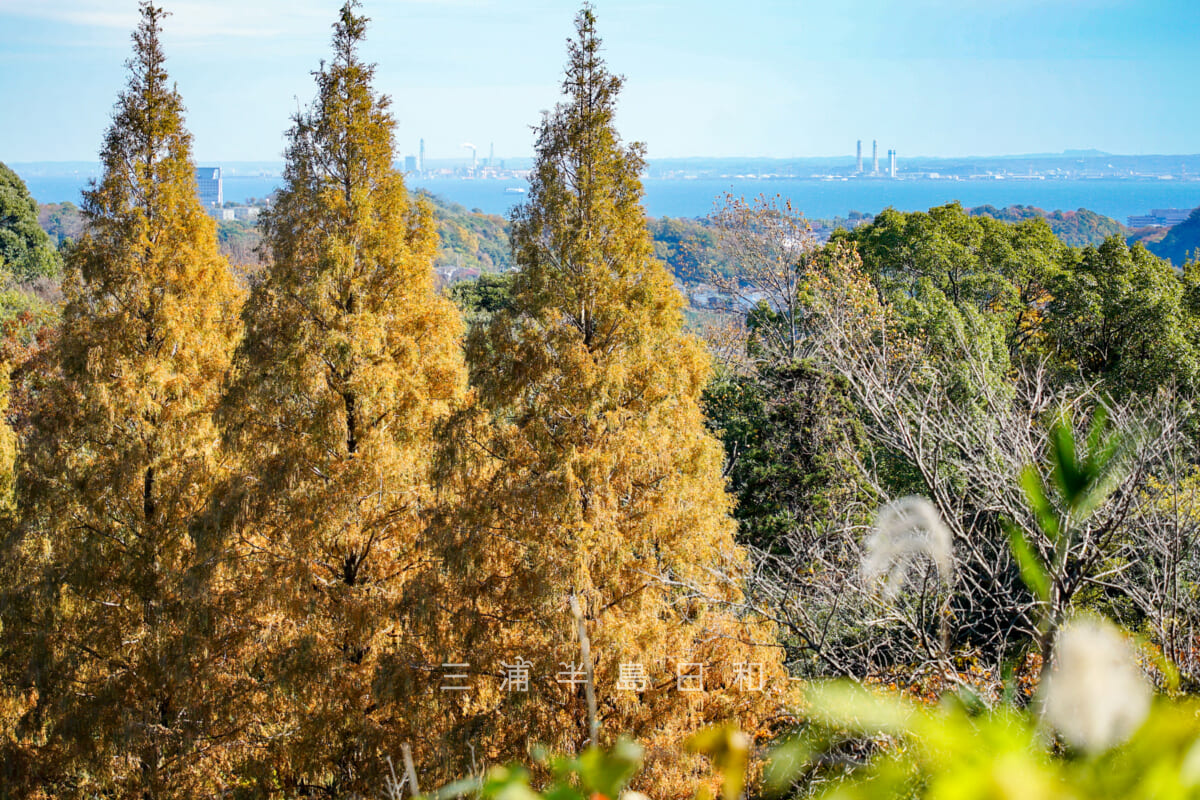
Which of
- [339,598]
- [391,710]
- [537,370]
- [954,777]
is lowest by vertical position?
[391,710]

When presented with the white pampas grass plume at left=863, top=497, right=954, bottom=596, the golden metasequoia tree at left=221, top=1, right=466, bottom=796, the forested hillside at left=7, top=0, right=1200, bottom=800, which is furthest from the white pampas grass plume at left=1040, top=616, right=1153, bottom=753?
the golden metasequoia tree at left=221, top=1, right=466, bottom=796

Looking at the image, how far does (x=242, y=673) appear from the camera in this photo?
8969 millimetres

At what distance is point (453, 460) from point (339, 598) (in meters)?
1.87

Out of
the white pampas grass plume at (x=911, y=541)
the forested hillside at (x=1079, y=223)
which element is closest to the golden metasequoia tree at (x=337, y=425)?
the white pampas grass plume at (x=911, y=541)

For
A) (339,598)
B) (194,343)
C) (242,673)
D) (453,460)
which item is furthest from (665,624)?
(194,343)

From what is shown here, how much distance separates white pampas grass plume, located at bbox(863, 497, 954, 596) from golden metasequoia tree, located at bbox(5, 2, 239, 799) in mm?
6265

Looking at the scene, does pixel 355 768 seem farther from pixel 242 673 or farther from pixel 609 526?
pixel 609 526

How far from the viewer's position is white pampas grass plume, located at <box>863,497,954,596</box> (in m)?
2.77

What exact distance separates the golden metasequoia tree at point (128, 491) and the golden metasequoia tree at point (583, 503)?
2.74 m

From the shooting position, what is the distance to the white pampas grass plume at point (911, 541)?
9.09ft

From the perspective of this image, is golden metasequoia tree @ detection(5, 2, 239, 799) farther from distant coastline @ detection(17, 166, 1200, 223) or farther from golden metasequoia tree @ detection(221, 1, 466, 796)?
distant coastline @ detection(17, 166, 1200, 223)

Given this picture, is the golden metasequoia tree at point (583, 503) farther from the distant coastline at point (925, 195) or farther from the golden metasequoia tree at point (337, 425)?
the distant coastline at point (925, 195)

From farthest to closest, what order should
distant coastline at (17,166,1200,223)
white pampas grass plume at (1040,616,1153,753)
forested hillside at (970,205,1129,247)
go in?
1. distant coastline at (17,166,1200,223)
2. forested hillside at (970,205,1129,247)
3. white pampas grass plume at (1040,616,1153,753)

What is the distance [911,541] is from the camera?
162 inches
